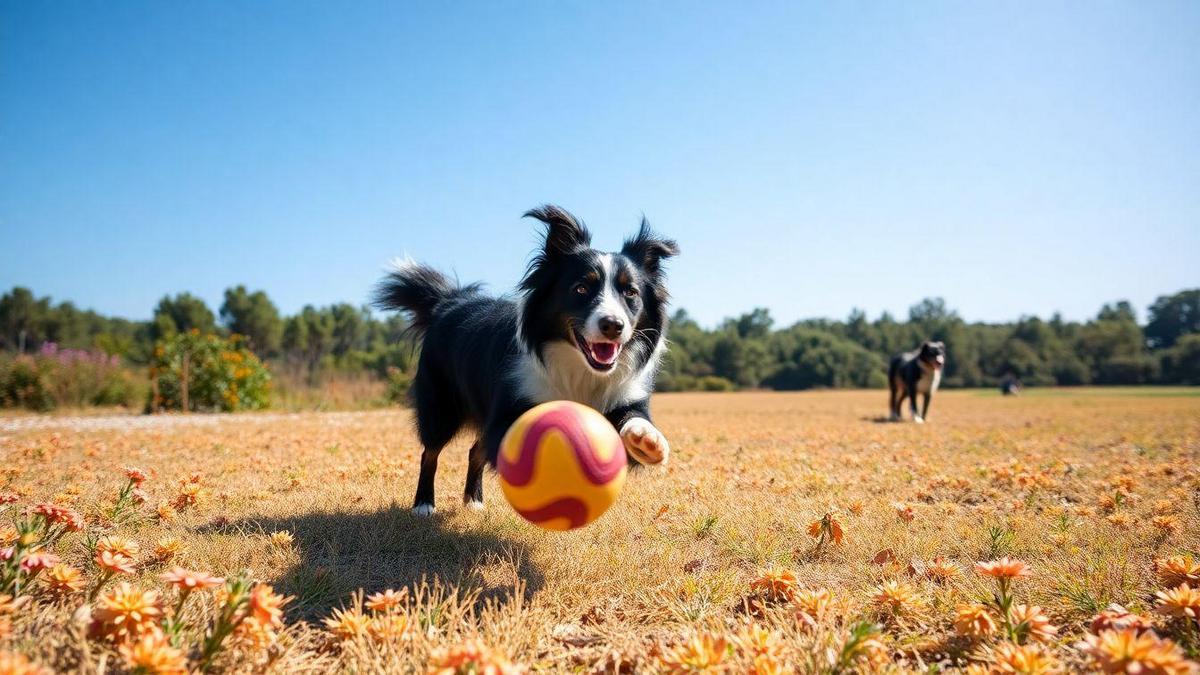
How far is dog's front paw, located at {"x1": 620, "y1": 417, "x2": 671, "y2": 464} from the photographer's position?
3.11 m

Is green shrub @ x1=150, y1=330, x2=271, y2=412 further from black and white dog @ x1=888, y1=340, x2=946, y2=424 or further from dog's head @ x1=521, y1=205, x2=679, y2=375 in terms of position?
black and white dog @ x1=888, y1=340, x2=946, y2=424

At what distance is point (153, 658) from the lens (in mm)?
1512

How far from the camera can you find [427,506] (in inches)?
165

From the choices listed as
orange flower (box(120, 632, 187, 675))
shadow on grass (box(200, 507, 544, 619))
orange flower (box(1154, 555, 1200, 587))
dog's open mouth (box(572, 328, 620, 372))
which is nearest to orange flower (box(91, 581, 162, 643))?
orange flower (box(120, 632, 187, 675))

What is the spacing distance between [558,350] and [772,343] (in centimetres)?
7421

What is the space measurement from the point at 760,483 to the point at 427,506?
2.76m

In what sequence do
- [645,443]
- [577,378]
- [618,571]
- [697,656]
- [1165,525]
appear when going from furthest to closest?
[577,378] → [1165,525] → [645,443] → [618,571] → [697,656]

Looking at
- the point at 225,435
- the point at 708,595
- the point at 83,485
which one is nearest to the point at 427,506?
the point at 708,595

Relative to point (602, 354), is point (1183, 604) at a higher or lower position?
lower

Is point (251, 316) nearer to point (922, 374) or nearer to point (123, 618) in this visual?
point (922, 374)

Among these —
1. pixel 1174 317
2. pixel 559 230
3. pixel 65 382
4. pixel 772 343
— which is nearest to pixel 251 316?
pixel 65 382

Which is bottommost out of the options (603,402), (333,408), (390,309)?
(333,408)

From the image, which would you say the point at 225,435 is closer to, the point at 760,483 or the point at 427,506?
the point at 427,506

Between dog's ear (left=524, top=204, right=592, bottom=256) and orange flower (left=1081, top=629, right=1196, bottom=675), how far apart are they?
306 centimetres
